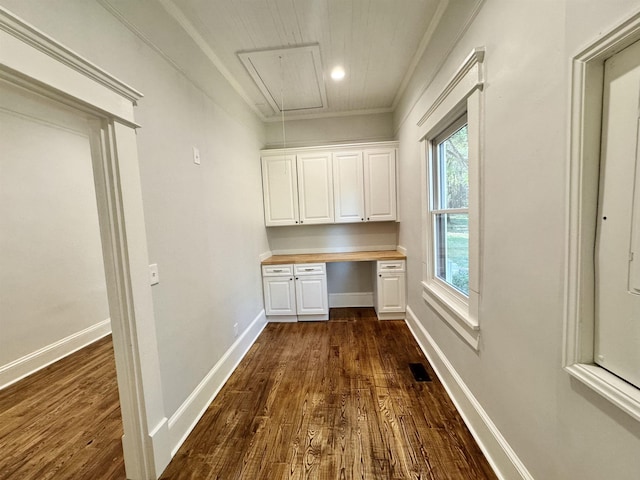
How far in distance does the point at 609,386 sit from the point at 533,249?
0.51 m

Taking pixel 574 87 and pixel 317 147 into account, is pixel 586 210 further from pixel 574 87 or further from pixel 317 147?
pixel 317 147

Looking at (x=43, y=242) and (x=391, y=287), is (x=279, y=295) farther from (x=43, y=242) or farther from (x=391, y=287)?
(x=43, y=242)

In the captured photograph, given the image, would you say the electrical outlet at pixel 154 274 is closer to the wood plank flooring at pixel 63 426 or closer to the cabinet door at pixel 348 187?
the wood plank flooring at pixel 63 426

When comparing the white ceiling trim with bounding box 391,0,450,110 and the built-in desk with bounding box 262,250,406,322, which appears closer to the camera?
the white ceiling trim with bounding box 391,0,450,110

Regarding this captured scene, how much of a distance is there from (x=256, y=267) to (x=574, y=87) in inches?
121

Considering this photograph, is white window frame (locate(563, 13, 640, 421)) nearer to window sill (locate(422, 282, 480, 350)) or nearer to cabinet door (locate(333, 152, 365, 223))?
window sill (locate(422, 282, 480, 350))

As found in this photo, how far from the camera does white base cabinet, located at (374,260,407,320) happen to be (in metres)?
3.33

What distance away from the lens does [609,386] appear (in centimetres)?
76

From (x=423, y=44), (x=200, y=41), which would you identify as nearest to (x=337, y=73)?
(x=423, y=44)

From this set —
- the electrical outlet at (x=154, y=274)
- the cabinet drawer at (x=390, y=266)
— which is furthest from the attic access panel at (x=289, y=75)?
the cabinet drawer at (x=390, y=266)

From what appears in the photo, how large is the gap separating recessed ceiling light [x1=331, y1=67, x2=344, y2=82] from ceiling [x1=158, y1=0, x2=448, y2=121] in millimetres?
53

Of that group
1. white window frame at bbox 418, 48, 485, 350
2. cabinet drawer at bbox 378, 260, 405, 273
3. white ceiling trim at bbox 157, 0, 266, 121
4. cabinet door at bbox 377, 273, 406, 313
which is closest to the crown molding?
white ceiling trim at bbox 157, 0, 266, 121

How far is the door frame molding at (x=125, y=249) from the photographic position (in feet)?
3.67

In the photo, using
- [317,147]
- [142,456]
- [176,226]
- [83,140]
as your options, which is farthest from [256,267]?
[83,140]
